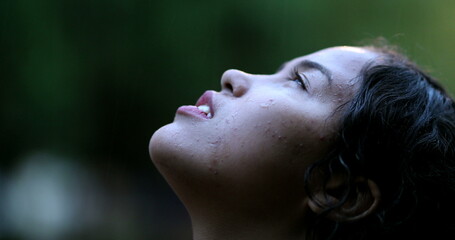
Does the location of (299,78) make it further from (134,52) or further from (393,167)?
(134,52)

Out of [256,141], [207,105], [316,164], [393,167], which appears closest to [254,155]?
[256,141]

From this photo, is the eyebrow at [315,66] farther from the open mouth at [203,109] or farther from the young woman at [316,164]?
the open mouth at [203,109]

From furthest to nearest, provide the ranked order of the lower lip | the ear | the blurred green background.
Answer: the blurred green background, the lower lip, the ear

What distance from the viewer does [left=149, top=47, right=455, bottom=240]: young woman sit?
4.84ft

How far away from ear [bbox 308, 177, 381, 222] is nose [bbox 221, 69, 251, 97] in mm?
403

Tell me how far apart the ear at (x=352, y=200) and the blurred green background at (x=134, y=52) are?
7.72ft

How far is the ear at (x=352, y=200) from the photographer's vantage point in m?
1.47

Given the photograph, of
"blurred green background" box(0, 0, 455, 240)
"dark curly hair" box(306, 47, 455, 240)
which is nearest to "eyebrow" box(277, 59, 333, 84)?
"dark curly hair" box(306, 47, 455, 240)

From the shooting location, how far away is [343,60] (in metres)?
1.67

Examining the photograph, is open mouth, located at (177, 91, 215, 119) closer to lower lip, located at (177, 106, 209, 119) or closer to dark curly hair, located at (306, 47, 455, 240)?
lower lip, located at (177, 106, 209, 119)

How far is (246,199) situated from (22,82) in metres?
2.99

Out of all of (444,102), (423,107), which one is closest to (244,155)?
(423,107)

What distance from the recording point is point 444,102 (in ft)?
5.62

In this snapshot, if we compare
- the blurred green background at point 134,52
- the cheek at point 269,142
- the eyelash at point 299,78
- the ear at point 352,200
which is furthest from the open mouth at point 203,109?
the blurred green background at point 134,52
